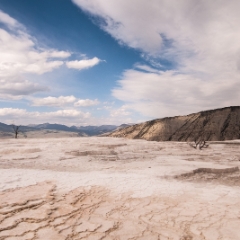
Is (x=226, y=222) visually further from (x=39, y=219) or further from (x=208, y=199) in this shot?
(x=39, y=219)

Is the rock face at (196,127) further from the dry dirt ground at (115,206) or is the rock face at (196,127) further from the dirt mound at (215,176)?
the dry dirt ground at (115,206)

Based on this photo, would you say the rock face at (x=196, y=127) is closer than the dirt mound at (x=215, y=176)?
No

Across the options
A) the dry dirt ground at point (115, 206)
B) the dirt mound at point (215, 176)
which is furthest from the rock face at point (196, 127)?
the dry dirt ground at point (115, 206)

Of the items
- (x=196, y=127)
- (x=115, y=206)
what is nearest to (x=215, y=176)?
(x=115, y=206)

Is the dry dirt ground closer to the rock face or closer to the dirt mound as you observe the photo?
the dirt mound

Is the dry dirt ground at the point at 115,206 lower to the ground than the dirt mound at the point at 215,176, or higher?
lower

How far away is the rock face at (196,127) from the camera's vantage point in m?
57.4

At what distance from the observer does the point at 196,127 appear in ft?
203

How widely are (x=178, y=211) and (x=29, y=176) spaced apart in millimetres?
5549

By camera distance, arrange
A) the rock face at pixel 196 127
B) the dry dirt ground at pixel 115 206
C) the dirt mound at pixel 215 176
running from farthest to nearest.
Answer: the rock face at pixel 196 127 < the dirt mound at pixel 215 176 < the dry dirt ground at pixel 115 206

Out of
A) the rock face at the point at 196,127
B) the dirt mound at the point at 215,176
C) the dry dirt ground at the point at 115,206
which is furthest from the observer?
the rock face at the point at 196,127

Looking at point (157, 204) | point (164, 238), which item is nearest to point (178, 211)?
point (157, 204)

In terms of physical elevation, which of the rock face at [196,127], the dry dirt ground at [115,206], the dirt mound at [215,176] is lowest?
the dry dirt ground at [115,206]

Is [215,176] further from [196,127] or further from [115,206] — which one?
[196,127]
